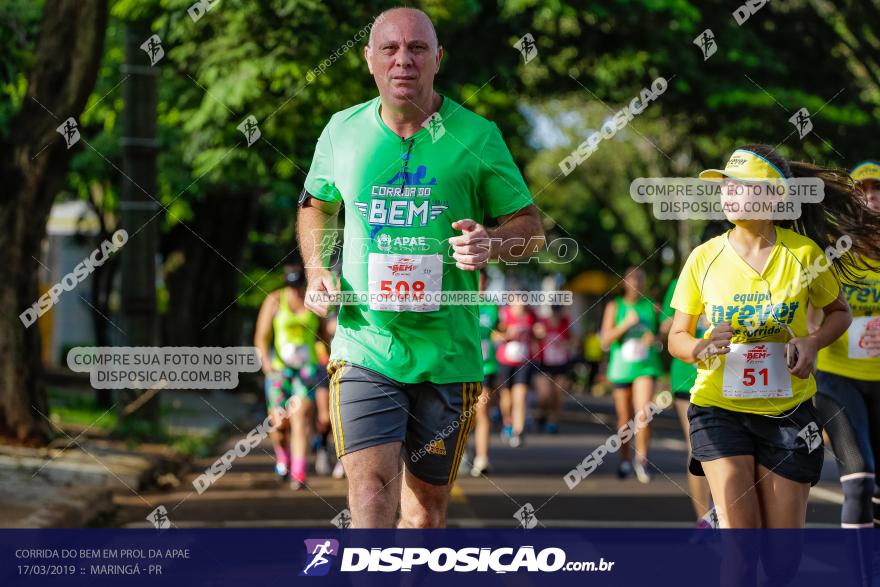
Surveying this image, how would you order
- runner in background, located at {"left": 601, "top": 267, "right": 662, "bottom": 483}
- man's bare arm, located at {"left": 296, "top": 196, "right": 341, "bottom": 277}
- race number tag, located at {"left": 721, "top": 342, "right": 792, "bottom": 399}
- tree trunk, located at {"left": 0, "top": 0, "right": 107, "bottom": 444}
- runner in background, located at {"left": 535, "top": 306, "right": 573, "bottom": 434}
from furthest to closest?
1. runner in background, located at {"left": 535, "top": 306, "right": 573, "bottom": 434}
2. runner in background, located at {"left": 601, "top": 267, "right": 662, "bottom": 483}
3. tree trunk, located at {"left": 0, "top": 0, "right": 107, "bottom": 444}
4. race number tag, located at {"left": 721, "top": 342, "right": 792, "bottom": 399}
5. man's bare arm, located at {"left": 296, "top": 196, "right": 341, "bottom": 277}

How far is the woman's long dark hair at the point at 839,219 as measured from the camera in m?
6.20

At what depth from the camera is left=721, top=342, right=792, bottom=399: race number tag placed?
18.4ft

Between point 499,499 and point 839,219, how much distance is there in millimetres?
5808

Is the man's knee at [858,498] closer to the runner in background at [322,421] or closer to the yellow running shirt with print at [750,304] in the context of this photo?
the yellow running shirt with print at [750,304]

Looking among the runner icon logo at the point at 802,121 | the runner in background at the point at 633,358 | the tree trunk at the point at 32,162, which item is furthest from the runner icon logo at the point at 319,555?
the runner icon logo at the point at 802,121

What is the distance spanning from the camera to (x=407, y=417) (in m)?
5.18

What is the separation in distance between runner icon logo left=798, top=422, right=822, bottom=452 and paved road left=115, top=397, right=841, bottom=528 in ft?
14.6

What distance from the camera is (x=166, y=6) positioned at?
13.2 meters

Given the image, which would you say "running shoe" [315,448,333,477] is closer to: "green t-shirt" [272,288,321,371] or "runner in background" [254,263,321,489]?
"runner in background" [254,263,321,489]

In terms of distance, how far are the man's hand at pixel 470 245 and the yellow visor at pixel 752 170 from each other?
115 cm

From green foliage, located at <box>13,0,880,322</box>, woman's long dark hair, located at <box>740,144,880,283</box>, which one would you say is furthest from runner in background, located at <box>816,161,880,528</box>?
green foliage, located at <box>13,0,880,322</box>

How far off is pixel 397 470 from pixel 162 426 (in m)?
11.6

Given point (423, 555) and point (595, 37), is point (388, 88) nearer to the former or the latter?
point (423, 555)

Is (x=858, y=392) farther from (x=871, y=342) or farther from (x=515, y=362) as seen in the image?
(x=515, y=362)
